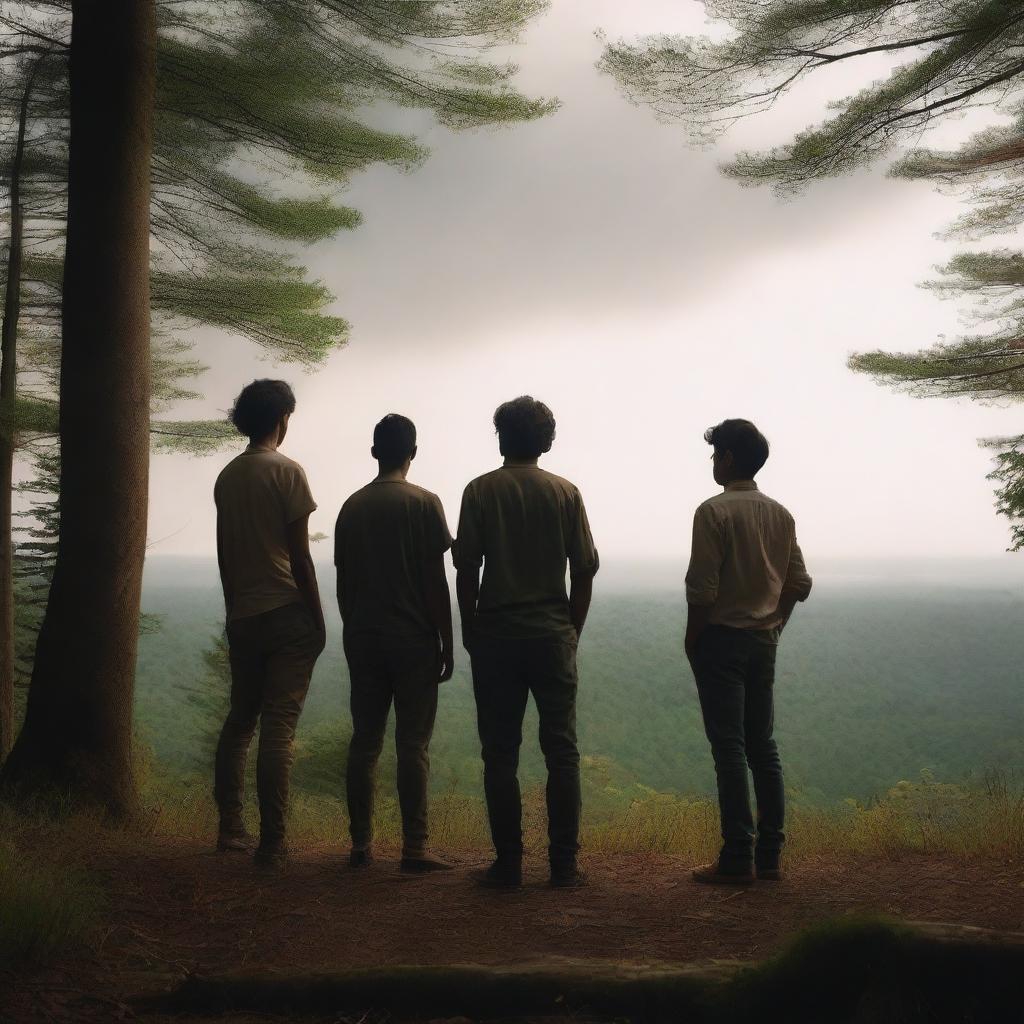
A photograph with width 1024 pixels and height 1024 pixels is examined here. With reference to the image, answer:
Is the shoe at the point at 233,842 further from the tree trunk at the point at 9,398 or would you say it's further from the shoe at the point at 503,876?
the tree trunk at the point at 9,398

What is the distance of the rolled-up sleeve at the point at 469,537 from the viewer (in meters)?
3.99

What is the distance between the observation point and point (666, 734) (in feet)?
170

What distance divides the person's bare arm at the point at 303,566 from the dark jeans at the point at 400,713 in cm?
22

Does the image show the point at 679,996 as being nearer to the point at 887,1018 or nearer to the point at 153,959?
the point at 887,1018

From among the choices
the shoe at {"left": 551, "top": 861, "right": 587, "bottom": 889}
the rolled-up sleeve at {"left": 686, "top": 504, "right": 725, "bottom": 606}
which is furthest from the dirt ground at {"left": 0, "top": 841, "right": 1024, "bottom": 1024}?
the rolled-up sleeve at {"left": 686, "top": 504, "right": 725, "bottom": 606}

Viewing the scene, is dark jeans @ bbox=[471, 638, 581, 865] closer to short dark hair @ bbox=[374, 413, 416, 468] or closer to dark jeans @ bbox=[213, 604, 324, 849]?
dark jeans @ bbox=[213, 604, 324, 849]

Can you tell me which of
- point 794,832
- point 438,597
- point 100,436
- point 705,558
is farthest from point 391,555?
point 794,832

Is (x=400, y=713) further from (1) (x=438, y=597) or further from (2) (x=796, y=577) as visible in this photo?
(2) (x=796, y=577)

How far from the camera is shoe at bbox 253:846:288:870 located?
4098 millimetres

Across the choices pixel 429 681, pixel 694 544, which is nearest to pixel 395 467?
pixel 429 681

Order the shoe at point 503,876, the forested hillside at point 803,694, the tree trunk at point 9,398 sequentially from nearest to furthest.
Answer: the shoe at point 503,876, the tree trunk at point 9,398, the forested hillside at point 803,694

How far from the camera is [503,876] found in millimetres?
3916

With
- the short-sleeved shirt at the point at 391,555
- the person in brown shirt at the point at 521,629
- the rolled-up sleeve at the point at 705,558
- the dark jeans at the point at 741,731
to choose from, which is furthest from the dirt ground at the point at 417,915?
the rolled-up sleeve at the point at 705,558

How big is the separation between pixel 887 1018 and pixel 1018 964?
1.24 feet
